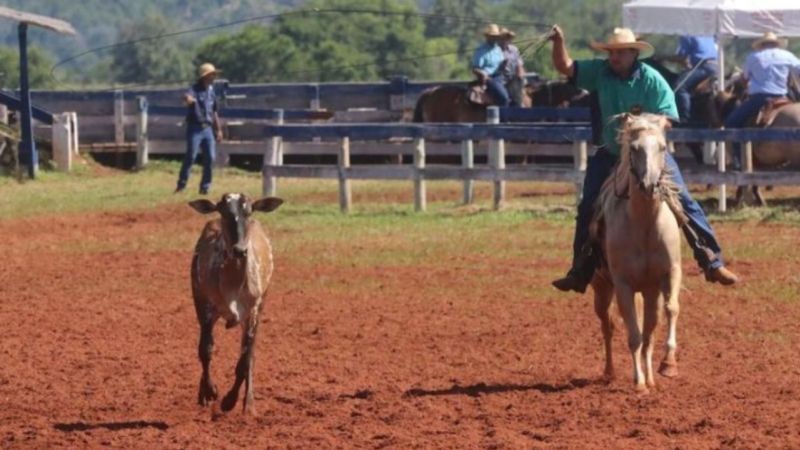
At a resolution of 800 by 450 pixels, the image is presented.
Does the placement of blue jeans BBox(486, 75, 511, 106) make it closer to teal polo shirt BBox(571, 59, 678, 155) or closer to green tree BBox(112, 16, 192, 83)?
teal polo shirt BBox(571, 59, 678, 155)

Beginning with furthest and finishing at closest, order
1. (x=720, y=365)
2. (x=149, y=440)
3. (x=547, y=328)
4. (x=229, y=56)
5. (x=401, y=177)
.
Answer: (x=229, y=56)
(x=401, y=177)
(x=547, y=328)
(x=720, y=365)
(x=149, y=440)

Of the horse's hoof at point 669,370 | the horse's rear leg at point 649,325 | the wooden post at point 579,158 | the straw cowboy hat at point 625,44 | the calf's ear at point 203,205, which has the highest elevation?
the straw cowboy hat at point 625,44

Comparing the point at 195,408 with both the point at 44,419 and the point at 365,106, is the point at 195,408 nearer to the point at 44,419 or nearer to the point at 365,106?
the point at 44,419

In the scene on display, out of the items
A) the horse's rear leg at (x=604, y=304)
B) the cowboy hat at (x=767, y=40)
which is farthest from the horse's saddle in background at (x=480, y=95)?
the horse's rear leg at (x=604, y=304)

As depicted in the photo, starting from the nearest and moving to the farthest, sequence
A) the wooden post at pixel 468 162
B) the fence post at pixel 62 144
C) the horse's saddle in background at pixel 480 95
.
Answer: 1. the wooden post at pixel 468 162
2. the horse's saddle in background at pixel 480 95
3. the fence post at pixel 62 144

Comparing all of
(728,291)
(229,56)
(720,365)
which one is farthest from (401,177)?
(229,56)

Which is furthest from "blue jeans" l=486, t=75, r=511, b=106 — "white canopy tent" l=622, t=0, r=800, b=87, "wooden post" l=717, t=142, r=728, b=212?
"wooden post" l=717, t=142, r=728, b=212

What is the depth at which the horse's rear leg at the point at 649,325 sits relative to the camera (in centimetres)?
1194

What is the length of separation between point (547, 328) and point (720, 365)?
85.0 inches

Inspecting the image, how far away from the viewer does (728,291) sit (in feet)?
54.7

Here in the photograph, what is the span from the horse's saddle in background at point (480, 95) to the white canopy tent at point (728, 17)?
4746 millimetres

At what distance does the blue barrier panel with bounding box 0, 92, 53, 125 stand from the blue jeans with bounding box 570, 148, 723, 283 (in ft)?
66.2

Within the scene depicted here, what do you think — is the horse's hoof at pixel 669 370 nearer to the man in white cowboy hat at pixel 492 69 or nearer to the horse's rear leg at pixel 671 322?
the horse's rear leg at pixel 671 322

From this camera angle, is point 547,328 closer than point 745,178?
Yes
